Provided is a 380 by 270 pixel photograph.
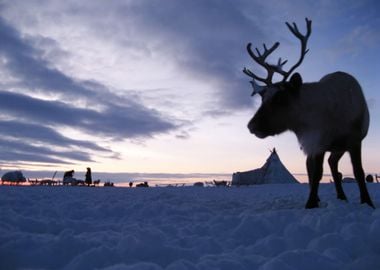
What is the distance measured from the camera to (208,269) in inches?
89.8

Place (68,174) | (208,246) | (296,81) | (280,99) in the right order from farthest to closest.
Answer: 1. (68,174)
2. (280,99)
3. (296,81)
4. (208,246)

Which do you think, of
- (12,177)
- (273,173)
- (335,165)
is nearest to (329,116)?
(335,165)

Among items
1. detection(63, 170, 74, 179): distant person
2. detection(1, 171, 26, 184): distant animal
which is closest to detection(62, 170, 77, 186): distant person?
detection(63, 170, 74, 179): distant person

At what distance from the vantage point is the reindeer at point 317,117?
623cm

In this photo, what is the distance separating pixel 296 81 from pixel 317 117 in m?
0.75

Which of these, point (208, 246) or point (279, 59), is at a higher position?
point (279, 59)

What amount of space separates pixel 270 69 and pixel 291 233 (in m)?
4.75

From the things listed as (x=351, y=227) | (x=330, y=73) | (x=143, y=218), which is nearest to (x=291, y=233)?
(x=351, y=227)

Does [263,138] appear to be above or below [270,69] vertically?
below

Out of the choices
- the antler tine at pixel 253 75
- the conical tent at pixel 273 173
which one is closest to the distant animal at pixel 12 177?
the conical tent at pixel 273 173

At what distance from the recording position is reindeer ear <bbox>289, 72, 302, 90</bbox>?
21.4 feet

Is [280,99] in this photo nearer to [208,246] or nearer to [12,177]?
[208,246]

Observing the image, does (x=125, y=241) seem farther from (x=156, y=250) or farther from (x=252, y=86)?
(x=252, y=86)

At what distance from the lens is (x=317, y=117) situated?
20.8 feet
